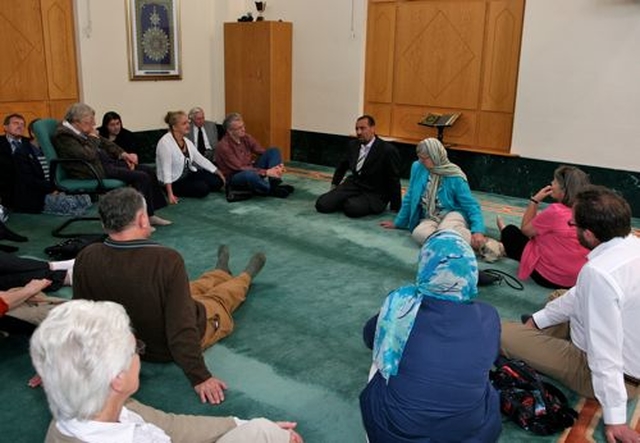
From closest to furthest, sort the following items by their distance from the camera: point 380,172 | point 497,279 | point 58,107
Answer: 1. point 497,279
2. point 380,172
3. point 58,107

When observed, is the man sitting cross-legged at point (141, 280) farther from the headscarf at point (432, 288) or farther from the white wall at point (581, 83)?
the white wall at point (581, 83)

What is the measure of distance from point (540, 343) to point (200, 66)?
23.9ft

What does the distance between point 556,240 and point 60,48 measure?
6.04 m

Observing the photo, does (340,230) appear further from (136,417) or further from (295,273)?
(136,417)

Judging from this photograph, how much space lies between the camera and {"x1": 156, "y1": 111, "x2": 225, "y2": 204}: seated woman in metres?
6.11

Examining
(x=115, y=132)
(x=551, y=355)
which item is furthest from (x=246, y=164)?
(x=551, y=355)

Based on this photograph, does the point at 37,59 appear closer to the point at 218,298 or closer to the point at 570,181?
the point at 218,298

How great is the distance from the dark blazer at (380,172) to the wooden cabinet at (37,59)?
146 inches

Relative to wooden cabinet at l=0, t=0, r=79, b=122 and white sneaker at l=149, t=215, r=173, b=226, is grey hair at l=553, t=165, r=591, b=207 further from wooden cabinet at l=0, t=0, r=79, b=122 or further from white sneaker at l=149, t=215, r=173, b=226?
wooden cabinet at l=0, t=0, r=79, b=122

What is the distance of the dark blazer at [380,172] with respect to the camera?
5.89m

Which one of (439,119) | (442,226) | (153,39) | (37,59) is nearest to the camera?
(442,226)

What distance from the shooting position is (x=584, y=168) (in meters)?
6.37

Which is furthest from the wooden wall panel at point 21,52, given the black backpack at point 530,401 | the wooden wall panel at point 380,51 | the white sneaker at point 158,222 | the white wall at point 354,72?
the black backpack at point 530,401

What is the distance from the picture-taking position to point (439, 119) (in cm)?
719
